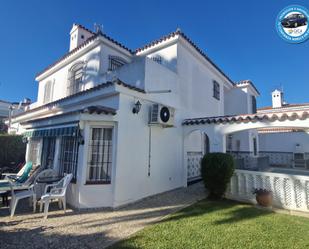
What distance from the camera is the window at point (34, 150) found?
14.8 m

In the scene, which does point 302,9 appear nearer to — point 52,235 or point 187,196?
point 187,196

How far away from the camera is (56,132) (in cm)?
1125

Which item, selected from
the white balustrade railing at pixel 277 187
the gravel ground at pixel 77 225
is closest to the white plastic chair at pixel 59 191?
the gravel ground at pixel 77 225

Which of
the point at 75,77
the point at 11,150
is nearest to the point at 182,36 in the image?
the point at 75,77

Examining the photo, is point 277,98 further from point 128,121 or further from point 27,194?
point 27,194

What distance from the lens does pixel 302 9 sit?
14.6m

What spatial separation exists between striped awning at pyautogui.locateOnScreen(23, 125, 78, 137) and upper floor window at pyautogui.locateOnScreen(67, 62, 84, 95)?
678 centimetres

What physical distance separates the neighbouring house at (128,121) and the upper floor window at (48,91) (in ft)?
2.55

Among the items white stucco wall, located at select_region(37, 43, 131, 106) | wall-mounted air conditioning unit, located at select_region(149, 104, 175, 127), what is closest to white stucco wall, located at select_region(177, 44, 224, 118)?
wall-mounted air conditioning unit, located at select_region(149, 104, 175, 127)

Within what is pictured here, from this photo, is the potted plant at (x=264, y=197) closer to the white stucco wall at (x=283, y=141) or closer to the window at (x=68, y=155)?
the window at (x=68, y=155)

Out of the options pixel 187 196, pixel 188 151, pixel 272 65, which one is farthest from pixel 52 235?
pixel 272 65

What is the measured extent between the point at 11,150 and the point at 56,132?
1352 cm

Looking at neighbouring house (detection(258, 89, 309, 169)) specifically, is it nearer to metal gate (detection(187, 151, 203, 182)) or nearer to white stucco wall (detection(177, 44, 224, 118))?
white stucco wall (detection(177, 44, 224, 118))

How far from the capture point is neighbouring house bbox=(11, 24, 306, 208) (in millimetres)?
10359
